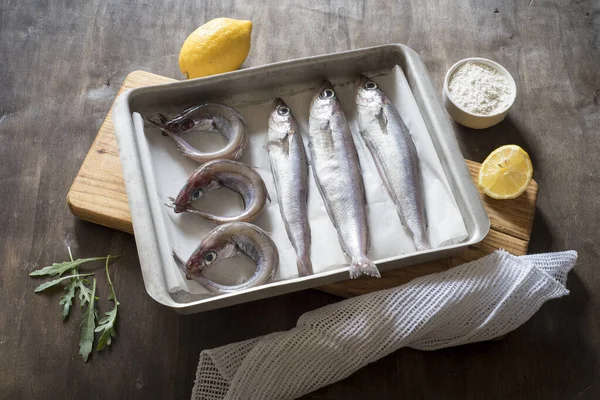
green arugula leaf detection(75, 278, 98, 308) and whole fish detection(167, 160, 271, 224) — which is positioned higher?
whole fish detection(167, 160, 271, 224)

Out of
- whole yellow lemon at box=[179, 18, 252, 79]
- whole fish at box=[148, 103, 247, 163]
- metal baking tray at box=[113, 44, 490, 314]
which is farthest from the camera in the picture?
whole yellow lemon at box=[179, 18, 252, 79]

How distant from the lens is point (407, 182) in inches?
56.6

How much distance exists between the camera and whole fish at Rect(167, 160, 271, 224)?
1.40 metres

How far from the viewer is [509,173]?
1.46 metres

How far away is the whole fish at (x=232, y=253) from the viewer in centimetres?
131

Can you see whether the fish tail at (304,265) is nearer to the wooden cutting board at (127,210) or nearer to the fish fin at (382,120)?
the wooden cutting board at (127,210)

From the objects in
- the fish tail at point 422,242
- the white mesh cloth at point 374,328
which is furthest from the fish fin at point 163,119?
the fish tail at point 422,242

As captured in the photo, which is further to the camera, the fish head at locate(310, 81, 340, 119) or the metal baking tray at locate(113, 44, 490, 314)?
the fish head at locate(310, 81, 340, 119)

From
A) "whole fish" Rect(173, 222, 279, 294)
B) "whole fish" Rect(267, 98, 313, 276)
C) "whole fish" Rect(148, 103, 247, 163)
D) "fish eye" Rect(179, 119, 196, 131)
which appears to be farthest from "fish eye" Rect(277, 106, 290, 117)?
"whole fish" Rect(173, 222, 279, 294)

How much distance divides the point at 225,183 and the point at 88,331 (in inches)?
20.3

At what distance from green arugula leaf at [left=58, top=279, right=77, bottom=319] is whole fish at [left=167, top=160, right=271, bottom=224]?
1.17 feet

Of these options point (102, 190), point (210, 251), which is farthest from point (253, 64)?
point (210, 251)

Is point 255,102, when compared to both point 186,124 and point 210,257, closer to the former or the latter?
point 186,124

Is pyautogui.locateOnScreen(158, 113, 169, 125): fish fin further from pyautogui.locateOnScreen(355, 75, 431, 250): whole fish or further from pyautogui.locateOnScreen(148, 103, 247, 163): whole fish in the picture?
pyautogui.locateOnScreen(355, 75, 431, 250): whole fish
